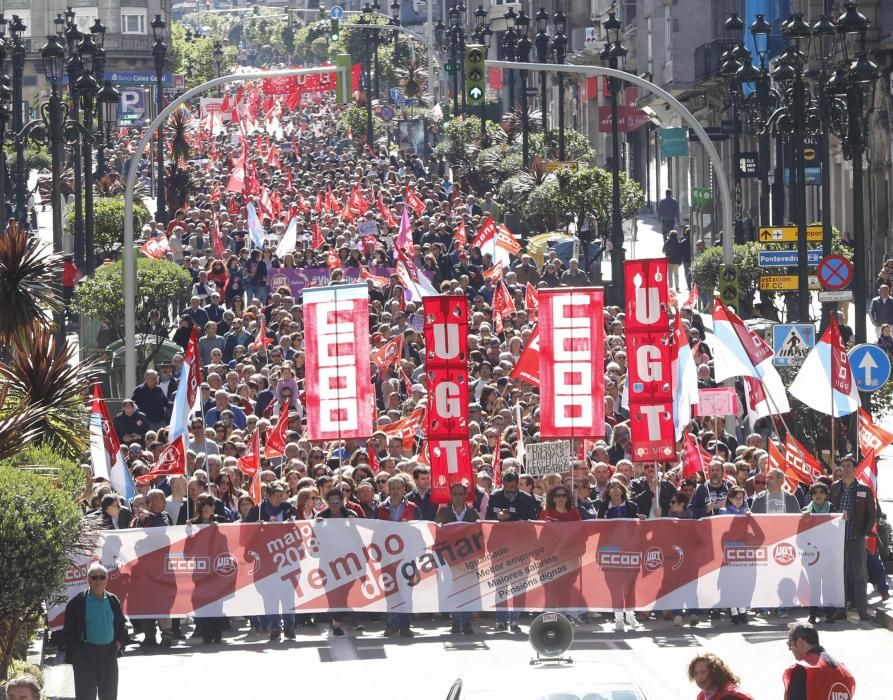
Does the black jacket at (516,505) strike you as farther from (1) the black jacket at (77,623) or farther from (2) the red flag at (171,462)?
(1) the black jacket at (77,623)

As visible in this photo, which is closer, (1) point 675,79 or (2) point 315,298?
(2) point 315,298

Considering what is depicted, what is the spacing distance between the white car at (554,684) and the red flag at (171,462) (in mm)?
9590

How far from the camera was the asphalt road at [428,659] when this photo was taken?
50.9ft

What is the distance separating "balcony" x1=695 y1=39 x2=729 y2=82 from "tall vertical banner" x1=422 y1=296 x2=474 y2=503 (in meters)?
37.6

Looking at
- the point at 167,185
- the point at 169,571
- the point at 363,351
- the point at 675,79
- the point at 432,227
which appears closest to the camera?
the point at 169,571

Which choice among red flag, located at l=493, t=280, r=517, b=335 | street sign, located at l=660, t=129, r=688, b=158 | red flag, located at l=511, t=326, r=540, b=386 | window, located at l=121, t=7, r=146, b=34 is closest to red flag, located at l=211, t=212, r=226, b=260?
red flag, located at l=493, t=280, r=517, b=335

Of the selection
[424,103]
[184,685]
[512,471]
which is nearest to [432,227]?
[512,471]

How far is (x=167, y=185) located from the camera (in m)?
→ 58.7

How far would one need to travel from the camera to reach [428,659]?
1675 centimetres

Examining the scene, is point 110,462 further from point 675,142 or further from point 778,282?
point 675,142

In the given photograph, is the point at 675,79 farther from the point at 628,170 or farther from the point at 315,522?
the point at 315,522

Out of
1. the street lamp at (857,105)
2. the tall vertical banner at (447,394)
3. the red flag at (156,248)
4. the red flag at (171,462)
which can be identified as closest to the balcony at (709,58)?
the red flag at (156,248)

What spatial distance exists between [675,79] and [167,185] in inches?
620

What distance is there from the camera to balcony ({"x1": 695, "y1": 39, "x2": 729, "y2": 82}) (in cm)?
5638
